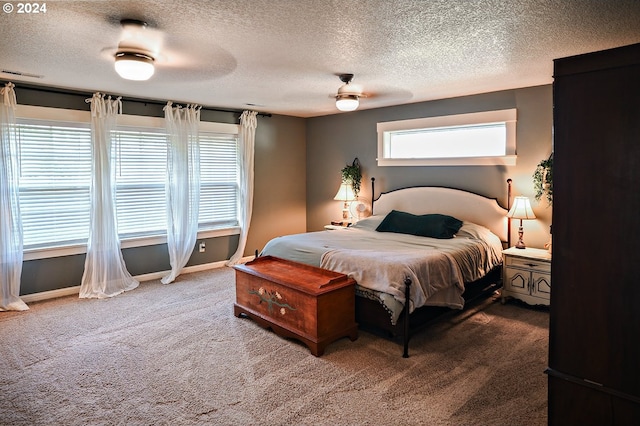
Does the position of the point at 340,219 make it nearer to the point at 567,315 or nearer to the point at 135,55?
the point at 135,55

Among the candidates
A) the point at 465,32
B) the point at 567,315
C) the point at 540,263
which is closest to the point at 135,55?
the point at 465,32

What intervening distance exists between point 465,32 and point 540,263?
2.51 metres

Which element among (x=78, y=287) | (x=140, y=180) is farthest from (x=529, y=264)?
(x=78, y=287)

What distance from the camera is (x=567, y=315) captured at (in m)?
1.93

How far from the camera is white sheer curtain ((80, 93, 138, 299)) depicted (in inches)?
187

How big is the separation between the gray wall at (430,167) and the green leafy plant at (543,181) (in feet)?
0.28

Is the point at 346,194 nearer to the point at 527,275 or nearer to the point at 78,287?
the point at 527,275

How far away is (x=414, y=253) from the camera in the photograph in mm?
3734

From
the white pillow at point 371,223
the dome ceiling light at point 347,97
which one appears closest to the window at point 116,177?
the white pillow at point 371,223

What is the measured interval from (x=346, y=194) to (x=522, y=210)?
250 cm

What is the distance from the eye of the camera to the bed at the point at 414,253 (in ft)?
10.9

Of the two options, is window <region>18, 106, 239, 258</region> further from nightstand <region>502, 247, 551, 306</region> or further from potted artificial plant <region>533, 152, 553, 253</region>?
potted artificial plant <region>533, 152, 553, 253</region>

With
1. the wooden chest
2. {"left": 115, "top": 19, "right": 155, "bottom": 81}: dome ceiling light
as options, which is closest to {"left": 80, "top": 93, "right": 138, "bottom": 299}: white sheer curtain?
the wooden chest

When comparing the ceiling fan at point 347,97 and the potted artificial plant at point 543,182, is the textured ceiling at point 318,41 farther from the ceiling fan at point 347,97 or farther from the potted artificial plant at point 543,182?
the potted artificial plant at point 543,182
